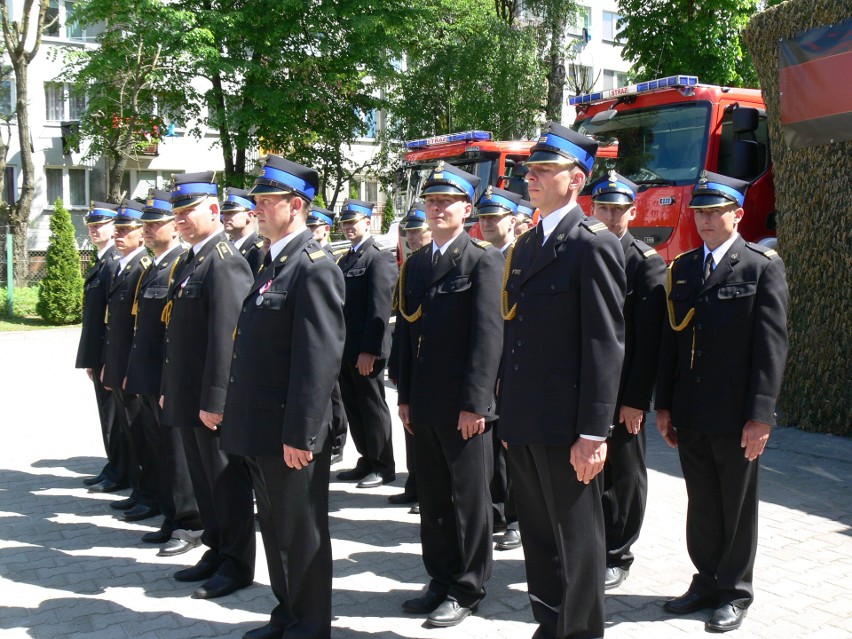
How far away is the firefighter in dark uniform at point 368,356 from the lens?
22.7ft

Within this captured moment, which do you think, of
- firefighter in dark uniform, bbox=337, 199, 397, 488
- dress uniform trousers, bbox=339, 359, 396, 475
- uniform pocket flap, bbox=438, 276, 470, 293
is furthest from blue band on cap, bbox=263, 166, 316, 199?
dress uniform trousers, bbox=339, 359, 396, 475

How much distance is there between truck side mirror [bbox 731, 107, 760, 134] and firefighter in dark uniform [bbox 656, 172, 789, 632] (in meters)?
4.78

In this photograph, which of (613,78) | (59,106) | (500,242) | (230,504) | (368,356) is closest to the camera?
(230,504)

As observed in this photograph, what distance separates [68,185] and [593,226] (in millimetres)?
32992

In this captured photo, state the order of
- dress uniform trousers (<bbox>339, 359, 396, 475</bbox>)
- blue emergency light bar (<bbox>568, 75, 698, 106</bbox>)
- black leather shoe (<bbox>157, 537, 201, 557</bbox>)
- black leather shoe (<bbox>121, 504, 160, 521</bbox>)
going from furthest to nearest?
blue emergency light bar (<bbox>568, 75, 698, 106</bbox>) < dress uniform trousers (<bbox>339, 359, 396, 475</bbox>) < black leather shoe (<bbox>121, 504, 160, 521</bbox>) < black leather shoe (<bbox>157, 537, 201, 557</bbox>)

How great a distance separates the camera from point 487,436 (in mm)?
4613

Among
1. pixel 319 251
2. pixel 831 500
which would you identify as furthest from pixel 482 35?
pixel 319 251

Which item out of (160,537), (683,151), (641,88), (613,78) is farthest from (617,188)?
(613,78)

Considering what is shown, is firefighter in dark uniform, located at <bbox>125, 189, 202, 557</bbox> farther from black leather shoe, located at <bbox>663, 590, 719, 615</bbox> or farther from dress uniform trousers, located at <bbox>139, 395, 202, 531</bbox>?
black leather shoe, located at <bbox>663, 590, 719, 615</bbox>

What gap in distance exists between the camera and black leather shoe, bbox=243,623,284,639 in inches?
159

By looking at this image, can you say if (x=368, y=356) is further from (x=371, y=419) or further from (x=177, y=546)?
(x=177, y=546)

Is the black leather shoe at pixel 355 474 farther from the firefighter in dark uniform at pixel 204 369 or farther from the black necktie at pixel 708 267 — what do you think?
the black necktie at pixel 708 267

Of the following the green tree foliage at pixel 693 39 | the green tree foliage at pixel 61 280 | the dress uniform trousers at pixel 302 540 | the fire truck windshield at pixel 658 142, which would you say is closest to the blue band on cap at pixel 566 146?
A: the dress uniform trousers at pixel 302 540

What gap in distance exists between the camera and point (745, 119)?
28.7 feet
